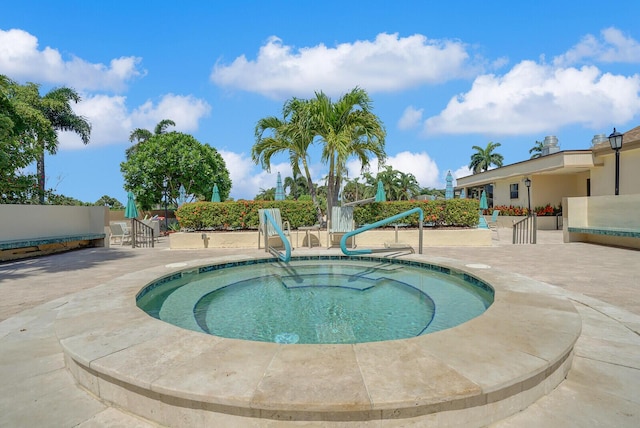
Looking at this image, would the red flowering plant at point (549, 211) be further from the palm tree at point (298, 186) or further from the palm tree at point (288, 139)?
the palm tree at point (298, 186)

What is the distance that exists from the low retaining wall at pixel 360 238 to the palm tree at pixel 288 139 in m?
1.55

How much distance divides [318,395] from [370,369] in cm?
46

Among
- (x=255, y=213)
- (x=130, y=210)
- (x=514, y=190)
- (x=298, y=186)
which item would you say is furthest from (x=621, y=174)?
(x=298, y=186)

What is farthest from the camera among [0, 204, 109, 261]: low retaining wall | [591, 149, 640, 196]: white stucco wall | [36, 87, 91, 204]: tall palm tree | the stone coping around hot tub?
[36, 87, 91, 204]: tall palm tree

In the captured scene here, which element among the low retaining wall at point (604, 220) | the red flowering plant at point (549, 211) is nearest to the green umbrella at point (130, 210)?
the low retaining wall at point (604, 220)

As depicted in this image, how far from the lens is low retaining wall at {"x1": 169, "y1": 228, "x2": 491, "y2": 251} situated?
446 inches

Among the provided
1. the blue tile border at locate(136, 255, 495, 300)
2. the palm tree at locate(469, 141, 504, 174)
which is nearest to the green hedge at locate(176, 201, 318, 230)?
the blue tile border at locate(136, 255, 495, 300)

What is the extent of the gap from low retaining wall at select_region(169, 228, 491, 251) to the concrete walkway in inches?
166

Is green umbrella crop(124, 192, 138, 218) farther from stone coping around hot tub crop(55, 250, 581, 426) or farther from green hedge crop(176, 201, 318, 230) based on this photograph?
stone coping around hot tub crop(55, 250, 581, 426)

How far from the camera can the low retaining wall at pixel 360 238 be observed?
11.3m

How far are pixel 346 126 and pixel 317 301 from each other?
8.00 m

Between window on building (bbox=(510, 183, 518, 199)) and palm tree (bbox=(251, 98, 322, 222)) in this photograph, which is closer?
palm tree (bbox=(251, 98, 322, 222))

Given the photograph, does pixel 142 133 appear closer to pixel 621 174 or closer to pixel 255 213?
pixel 255 213

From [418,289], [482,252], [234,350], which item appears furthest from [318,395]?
[482,252]
